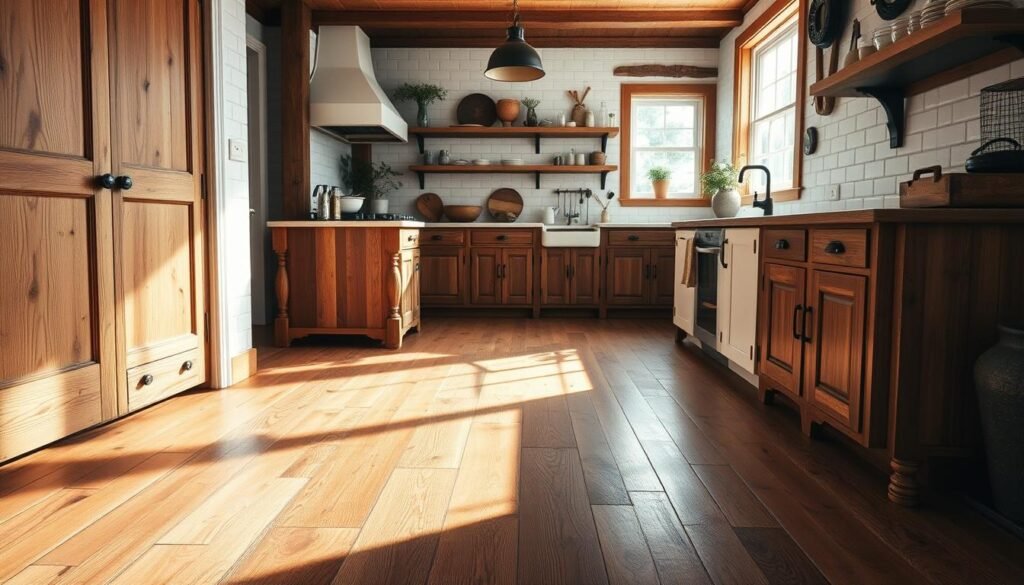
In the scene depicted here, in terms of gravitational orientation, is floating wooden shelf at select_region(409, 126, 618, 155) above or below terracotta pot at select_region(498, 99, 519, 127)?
below

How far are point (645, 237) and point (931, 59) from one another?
3433 millimetres

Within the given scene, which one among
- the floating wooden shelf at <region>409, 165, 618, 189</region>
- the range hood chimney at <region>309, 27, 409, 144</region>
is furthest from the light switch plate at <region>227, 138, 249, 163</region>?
the floating wooden shelf at <region>409, 165, 618, 189</region>

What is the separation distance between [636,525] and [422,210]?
17.6ft

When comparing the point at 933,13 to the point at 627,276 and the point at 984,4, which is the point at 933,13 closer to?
the point at 984,4

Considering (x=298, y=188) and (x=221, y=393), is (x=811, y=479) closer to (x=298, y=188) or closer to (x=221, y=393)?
(x=221, y=393)

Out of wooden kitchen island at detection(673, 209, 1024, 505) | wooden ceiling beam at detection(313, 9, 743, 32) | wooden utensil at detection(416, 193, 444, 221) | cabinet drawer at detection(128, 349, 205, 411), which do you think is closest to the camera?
wooden kitchen island at detection(673, 209, 1024, 505)

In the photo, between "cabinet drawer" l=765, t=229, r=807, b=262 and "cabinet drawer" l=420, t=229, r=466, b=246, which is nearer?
"cabinet drawer" l=765, t=229, r=807, b=262

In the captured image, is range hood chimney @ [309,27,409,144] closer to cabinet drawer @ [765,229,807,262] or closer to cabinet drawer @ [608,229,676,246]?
cabinet drawer @ [608,229,676,246]

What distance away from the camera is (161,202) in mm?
2941

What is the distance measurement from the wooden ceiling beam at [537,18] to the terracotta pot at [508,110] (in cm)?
80

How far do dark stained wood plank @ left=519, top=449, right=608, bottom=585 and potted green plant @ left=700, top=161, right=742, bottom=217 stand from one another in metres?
3.01

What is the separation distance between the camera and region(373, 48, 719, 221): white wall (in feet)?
21.9

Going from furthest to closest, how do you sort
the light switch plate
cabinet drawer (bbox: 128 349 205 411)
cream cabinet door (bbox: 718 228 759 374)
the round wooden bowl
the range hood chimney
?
the round wooden bowl → the range hood chimney → the light switch plate → cream cabinet door (bbox: 718 228 759 374) → cabinet drawer (bbox: 128 349 205 411)

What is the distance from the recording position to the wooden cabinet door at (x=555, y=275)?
20.4 ft
